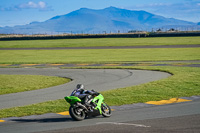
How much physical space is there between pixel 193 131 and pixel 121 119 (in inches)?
118

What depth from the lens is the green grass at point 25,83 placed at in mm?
23809

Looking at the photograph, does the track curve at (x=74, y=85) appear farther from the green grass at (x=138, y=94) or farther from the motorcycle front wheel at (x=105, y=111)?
the motorcycle front wheel at (x=105, y=111)

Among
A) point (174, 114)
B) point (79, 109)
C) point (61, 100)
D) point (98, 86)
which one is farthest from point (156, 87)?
point (79, 109)

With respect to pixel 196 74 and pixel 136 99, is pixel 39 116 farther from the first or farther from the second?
pixel 196 74

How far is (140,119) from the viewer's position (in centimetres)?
1305

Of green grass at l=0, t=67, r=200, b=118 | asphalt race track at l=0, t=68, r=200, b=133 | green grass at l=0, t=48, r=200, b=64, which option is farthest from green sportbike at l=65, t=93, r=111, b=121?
green grass at l=0, t=48, r=200, b=64

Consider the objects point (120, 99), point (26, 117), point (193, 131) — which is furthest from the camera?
point (120, 99)

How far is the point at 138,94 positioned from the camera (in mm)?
19078

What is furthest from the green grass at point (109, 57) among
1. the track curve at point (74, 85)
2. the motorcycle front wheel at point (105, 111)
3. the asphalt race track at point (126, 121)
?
the motorcycle front wheel at point (105, 111)

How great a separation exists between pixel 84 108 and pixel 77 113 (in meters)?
0.31

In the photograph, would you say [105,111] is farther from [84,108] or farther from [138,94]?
[138,94]

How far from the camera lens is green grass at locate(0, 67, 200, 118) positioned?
15.7 metres

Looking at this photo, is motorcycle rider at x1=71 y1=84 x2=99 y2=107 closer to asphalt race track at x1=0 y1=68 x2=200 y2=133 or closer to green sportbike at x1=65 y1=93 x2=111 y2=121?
green sportbike at x1=65 y1=93 x2=111 y2=121

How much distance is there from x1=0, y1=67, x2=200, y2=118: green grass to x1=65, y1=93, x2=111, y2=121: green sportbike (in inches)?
104
